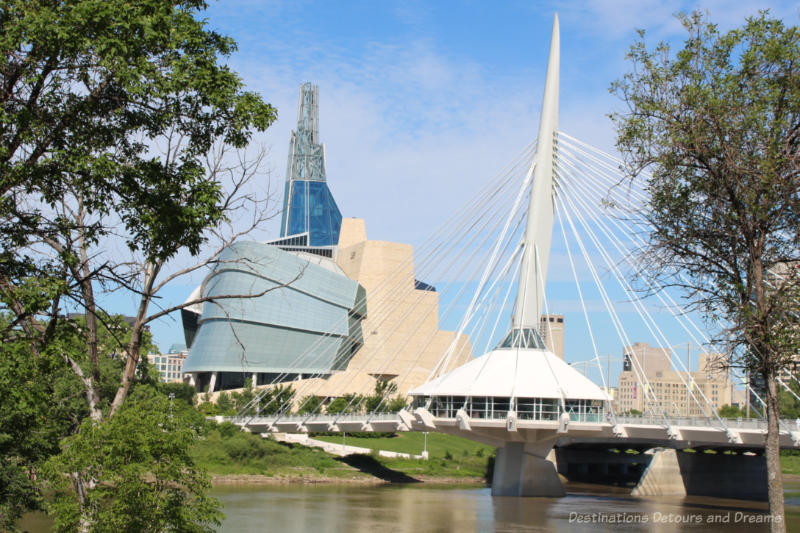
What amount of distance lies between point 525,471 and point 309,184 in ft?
379

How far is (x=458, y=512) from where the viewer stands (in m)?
47.0

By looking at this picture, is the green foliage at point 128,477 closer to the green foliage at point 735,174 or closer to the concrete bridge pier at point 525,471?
the green foliage at point 735,174

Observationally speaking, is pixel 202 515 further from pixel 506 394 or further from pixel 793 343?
pixel 506 394

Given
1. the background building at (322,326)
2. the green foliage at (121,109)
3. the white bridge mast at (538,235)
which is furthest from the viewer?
the background building at (322,326)

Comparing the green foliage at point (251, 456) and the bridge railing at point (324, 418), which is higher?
the bridge railing at point (324, 418)

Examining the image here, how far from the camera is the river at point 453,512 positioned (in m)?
40.2

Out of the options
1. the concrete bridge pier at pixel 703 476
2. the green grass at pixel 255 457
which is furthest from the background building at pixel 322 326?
the concrete bridge pier at pixel 703 476

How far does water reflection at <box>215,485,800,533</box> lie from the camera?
40.6 metres

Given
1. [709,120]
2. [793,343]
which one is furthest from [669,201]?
[793,343]

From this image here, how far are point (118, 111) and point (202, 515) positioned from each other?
841 cm

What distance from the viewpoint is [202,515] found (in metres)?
16.8

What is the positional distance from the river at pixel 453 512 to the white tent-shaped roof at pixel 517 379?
653cm

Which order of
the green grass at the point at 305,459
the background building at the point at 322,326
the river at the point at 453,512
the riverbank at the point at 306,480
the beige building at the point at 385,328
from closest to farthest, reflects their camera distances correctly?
Result: the river at the point at 453,512
the riverbank at the point at 306,480
the green grass at the point at 305,459
the beige building at the point at 385,328
the background building at the point at 322,326

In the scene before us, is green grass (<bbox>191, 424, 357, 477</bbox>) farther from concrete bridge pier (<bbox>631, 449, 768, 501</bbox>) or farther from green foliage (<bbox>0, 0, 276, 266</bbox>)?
green foliage (<bbox>0, 0, 276, 266</bbox>)
